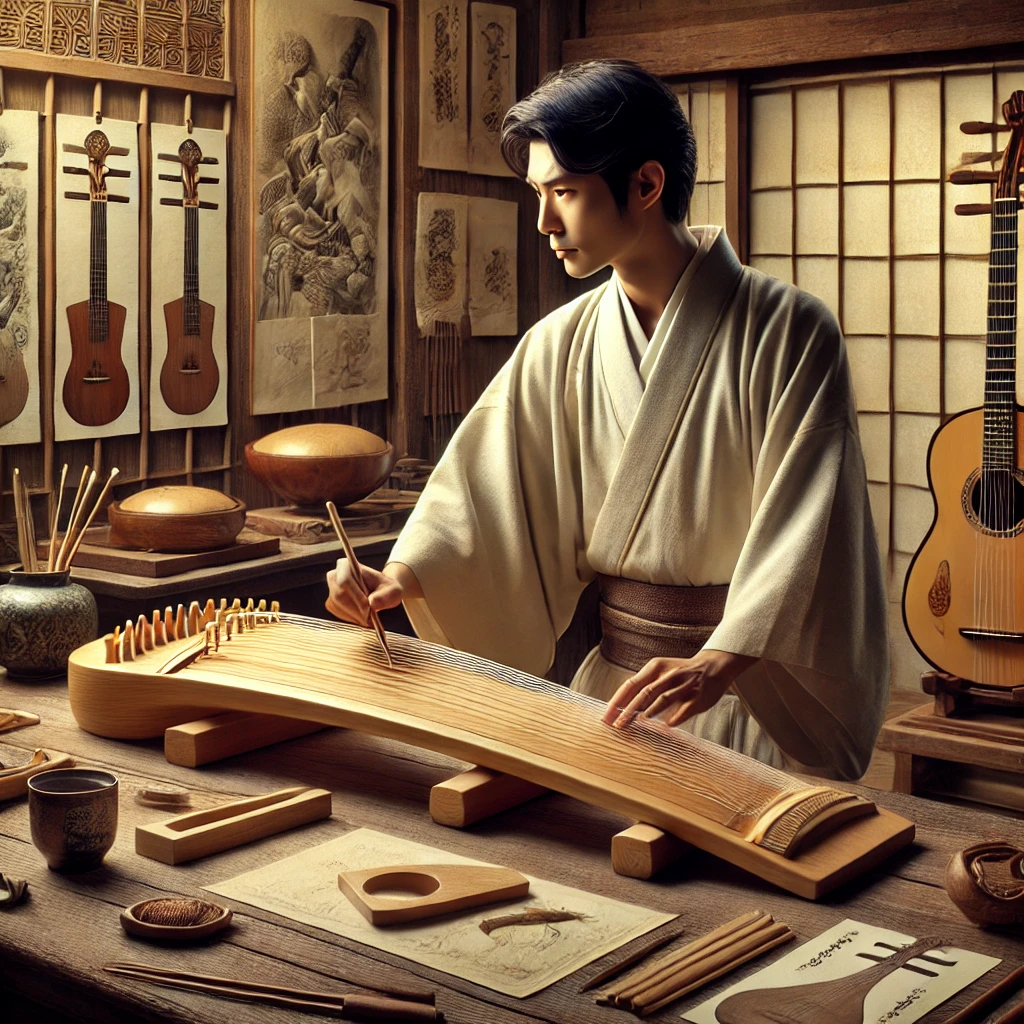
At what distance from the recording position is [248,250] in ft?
13.6

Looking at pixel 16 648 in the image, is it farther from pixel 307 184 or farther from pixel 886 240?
pixel 886 240

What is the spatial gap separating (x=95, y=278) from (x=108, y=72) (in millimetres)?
544

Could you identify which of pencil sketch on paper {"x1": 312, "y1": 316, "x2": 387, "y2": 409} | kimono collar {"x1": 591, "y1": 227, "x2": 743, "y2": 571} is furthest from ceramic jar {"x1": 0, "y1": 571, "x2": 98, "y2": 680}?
pencil sketch on paper {"x1": 312, "y1": 316, "x2": 387, "y2": 409}

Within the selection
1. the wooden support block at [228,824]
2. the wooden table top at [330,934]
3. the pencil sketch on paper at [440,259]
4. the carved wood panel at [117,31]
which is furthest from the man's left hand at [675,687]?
the pencil sketch on paper at [440,259]

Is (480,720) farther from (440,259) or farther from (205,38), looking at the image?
(440,259)

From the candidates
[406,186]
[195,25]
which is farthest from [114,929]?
[406,186]

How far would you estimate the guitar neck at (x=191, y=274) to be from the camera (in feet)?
12.9

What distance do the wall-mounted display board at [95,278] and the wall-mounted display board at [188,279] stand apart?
85 mm

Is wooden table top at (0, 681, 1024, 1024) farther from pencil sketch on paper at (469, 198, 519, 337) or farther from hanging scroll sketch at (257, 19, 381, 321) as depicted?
pencil sketch on paper at (469, 198, 519, 337)

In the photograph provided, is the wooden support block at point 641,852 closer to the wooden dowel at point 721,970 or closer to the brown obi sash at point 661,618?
the wooden dowel at point 721,970

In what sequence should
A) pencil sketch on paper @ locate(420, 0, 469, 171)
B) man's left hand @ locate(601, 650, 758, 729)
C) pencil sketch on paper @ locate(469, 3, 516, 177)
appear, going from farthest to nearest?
pencil sketch on paper @ locate(469, 3, 516, 177) → pencil sketch on paper @ locate(420, 0, 469, 171) → man's left hand @ locate(601, 650, 758, 729)

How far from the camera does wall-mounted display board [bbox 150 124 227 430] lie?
12.6ft

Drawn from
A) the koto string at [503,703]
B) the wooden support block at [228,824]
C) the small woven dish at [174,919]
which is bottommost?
the small woven dish at [174,919]

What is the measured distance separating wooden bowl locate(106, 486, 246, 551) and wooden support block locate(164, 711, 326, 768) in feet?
4.27
